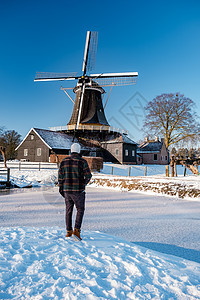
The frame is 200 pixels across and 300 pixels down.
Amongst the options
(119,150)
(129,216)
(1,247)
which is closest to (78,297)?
(1,247)

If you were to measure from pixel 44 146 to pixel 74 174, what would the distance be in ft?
90.0

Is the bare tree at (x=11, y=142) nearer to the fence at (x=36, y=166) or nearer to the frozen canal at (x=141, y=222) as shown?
the fence at (x=36, y=166)

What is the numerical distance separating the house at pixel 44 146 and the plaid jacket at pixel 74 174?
81.6ft

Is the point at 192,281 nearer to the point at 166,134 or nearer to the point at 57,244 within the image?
the point at 57,244

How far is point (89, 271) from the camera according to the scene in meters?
2.43

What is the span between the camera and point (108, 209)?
6.80 metres

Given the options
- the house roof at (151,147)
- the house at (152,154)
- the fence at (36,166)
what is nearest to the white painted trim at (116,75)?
the fence at (36,166)

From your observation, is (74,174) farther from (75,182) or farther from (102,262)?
(102,262)

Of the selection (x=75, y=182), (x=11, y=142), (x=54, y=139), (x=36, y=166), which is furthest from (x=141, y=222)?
(x=11, y=142)

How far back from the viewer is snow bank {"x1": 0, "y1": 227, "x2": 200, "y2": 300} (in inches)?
80.7

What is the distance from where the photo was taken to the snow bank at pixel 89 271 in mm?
2049

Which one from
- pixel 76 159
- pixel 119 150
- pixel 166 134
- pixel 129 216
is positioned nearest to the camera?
pixel 76 159

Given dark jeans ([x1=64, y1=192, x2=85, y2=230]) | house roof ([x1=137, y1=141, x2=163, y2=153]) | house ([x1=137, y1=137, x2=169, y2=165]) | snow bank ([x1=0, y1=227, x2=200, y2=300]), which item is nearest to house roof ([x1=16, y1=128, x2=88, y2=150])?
house ([x1=137, y1=137, x2=169, y2=165])

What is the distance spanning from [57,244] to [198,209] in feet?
17.7
